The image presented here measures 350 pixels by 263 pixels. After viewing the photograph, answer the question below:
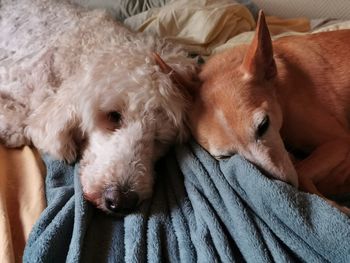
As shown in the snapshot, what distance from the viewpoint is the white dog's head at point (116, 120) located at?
1.12m

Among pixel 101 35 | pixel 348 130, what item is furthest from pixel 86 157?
pixel 348 130

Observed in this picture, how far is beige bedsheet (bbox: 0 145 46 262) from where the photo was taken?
0.99m

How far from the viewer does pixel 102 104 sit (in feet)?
3.88

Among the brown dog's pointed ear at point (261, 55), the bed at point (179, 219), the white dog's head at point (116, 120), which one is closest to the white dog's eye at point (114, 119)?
the white dog's head at point (116, 120)

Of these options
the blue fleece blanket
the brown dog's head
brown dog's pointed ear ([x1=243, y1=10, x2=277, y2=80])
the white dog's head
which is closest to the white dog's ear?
the white dog's head

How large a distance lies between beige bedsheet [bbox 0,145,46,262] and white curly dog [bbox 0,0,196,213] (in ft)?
0.19

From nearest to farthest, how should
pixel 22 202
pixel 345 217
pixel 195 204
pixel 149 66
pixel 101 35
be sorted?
1. pixel 345 217
2. pixel 195 204
3. pixel 22 202
4. pixel 149 66
5. pixel 101 35

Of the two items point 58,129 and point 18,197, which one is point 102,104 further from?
point 18,197

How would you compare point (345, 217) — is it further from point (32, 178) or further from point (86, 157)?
point (32, 178)

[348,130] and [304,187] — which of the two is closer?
[304,187]

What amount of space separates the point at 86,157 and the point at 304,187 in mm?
584

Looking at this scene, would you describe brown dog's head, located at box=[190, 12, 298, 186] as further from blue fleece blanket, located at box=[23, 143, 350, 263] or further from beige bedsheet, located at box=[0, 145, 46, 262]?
beige bedsheet, located at box=[0, 145, 46, 262]

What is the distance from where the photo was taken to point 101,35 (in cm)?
147

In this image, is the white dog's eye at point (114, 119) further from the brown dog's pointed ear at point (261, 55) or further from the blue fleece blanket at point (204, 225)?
the brown dog's pointed ear at point (261, 55)
